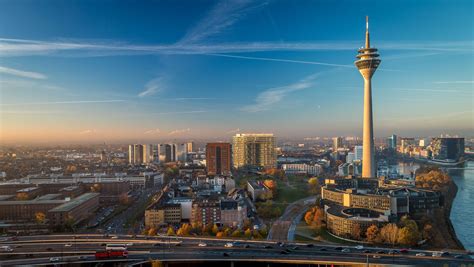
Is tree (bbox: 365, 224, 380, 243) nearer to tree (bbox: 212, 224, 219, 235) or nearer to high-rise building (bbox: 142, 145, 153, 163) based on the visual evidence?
tree (bbox: 212, 224, 219, 235)

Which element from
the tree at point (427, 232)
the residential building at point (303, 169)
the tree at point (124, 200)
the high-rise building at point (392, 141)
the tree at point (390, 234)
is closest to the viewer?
the tree at point (390, 234)

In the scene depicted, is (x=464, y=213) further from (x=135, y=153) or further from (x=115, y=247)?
(x=135, y=153)

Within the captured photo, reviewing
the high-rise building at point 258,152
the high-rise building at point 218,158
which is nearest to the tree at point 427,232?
the high-rise building at point 218,158

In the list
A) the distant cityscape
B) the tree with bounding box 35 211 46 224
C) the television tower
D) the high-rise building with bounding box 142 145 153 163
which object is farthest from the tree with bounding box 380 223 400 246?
the high-rise building with bounding box 142 145 153 163

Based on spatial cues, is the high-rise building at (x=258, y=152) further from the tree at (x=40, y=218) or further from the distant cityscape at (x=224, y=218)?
the tree at (x=40, y=218)

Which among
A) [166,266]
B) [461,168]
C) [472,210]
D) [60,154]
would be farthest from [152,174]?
[461,168]

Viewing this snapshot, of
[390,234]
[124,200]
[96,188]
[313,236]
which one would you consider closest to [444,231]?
[390,234]
